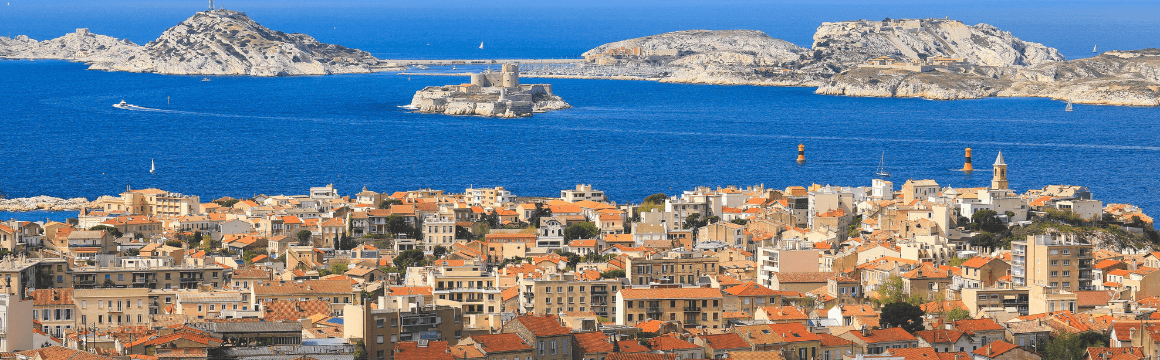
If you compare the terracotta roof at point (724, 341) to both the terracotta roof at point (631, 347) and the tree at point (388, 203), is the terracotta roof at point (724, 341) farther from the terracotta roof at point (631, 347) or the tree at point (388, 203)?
the tree at point (388, 203)

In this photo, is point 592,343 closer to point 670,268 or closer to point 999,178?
point 670,268

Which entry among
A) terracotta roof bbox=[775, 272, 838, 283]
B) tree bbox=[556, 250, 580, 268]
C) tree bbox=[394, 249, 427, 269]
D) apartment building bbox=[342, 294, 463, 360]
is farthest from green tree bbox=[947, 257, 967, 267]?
apartment building bbox=[342, 294, 463, 360]

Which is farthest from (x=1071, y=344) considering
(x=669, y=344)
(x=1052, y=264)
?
(x=1052, y=264)

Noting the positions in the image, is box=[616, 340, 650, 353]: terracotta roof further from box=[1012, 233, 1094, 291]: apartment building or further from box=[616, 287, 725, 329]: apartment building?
box=[1012, 233, 1094, 291]: apartment building

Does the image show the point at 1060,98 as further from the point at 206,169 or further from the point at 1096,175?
the point at 206,169

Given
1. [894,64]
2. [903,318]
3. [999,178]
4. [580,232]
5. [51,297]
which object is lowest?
[580,232]
